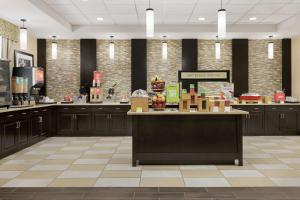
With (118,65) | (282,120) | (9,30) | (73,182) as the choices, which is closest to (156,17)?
(118,65)

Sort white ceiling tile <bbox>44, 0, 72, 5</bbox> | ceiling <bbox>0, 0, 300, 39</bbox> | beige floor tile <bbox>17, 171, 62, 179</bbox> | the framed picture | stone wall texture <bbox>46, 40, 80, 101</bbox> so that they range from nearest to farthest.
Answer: beige floor tile <bbox>17, 171, 62, 179</bbox> → white ceiling tile <bbox>44, 0, 72, 5</bbox> → ceiling <bbox>0, 0, 300, 39</bbox> → the framed picture → stone wall texture <bbox>46, 40, 80, 101</bbox>

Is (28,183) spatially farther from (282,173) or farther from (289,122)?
(289,122)

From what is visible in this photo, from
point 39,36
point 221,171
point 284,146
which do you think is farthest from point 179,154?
point 39,36

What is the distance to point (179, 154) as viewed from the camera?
608 cm

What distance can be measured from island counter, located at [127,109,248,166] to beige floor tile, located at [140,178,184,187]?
38.6 inches

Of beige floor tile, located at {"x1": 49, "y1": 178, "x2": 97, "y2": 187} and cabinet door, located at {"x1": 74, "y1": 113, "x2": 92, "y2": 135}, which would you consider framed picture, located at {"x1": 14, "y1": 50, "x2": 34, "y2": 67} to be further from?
beige floor tile, located at {"x1": 49, "y1": 178, "x2": 97, "y2": 187}

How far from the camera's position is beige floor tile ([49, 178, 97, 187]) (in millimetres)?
4754

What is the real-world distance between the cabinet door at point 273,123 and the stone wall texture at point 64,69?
602 cm

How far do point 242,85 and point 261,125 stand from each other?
1.66 metres

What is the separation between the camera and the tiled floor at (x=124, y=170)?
4902 mm

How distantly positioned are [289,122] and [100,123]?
549 centimetres

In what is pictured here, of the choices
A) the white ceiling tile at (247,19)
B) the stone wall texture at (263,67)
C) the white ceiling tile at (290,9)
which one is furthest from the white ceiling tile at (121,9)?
the stone wall texture at (263,67)

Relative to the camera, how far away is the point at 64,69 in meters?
11.4

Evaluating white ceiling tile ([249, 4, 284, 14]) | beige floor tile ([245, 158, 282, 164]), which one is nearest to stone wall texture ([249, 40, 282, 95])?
white ceiling tile ([249, 4, 284, 14])
